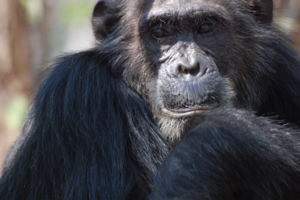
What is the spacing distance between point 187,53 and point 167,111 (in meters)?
0.62

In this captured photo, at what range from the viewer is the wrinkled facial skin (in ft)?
12.1

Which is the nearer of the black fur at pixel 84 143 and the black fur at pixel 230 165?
the black fur at pixel 230 165

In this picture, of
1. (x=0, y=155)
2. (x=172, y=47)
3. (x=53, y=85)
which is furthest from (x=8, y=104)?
(x=172, y=47)

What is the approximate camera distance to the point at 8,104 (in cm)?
824

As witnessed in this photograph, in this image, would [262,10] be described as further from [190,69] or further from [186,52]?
[190,69]

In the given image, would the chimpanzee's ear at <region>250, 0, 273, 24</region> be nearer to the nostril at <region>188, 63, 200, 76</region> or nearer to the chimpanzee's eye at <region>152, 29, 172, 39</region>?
the chimpanzee's eye at <region>152, 29, 172, 39</region>

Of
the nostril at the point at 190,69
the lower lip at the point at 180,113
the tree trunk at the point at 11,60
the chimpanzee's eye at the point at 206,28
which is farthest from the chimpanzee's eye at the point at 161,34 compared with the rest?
the tree trunk at the point at 11,60

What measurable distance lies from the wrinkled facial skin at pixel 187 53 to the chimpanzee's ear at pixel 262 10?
52 centimetres

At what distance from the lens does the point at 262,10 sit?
4.58 m

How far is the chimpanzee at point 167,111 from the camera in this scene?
126 inches

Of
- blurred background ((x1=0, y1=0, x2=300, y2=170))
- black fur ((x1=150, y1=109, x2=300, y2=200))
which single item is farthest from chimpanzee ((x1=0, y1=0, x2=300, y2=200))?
blurred background ((x1=0, y1=0, x2=300, y2=170))

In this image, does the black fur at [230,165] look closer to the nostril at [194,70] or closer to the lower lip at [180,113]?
the lower lip at [180,113]

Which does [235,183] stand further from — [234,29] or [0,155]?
[0,155]

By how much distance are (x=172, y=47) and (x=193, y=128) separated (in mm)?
1033
